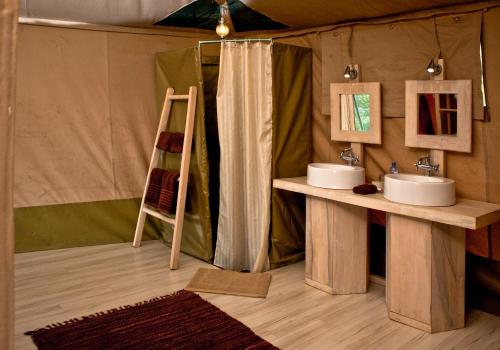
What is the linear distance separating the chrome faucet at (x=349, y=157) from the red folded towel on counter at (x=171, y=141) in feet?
3.93

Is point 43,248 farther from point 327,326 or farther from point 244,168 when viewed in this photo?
point 327,326

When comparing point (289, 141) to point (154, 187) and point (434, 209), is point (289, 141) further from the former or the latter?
point (434, 209)

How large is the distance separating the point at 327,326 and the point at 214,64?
7.16 feet

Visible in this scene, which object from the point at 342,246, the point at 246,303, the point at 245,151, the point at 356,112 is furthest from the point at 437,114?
the point at 246,303

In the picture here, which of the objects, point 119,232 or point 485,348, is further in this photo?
point 119,232

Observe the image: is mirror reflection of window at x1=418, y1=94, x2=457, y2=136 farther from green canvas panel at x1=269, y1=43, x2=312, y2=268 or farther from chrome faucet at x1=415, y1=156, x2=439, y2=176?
green canvas panel at x1=269, y1=43, x2=312, y2=268

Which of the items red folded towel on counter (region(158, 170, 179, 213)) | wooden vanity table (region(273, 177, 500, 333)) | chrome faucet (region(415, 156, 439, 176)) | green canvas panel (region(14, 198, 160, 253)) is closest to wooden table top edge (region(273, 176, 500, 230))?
wooden vanity table (region(273, 177, 500, 333))

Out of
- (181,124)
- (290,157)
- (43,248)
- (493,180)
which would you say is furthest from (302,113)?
(43,248)

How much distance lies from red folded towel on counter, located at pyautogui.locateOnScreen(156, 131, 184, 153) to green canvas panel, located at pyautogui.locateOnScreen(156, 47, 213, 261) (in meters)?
0.11

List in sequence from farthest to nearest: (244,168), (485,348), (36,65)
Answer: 1. (36,65)
2. (244,168)
3. (485,348)

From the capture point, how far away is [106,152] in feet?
12.8

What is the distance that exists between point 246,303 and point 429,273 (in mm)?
1062

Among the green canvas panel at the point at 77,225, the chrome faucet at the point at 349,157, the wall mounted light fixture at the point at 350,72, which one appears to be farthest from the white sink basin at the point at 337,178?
the green canvas panel at the point at 77,225

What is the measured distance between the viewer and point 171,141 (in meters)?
3.57
